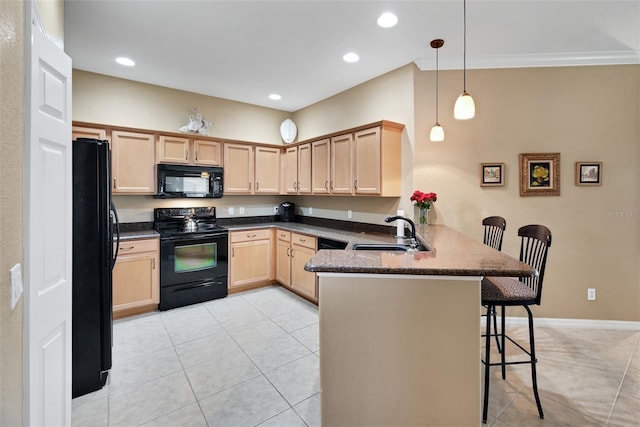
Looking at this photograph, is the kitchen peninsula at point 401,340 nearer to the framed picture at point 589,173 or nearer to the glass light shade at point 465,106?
the glass light shade at point 465,106

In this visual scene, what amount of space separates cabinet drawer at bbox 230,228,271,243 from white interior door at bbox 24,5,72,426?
2.65 m

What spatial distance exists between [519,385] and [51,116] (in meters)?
3.33

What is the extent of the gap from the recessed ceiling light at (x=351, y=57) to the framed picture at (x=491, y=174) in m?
1.83

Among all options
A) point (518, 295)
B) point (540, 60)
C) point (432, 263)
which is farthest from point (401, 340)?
point (540, 60)

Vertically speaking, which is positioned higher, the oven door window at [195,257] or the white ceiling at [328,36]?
the white ceiling at [328,36]

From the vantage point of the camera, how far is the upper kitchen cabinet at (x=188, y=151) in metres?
3.81

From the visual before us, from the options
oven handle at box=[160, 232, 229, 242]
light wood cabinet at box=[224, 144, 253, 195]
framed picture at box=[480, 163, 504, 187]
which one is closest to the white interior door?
Answer: oven handle at box=[160, 232, 229, 242]

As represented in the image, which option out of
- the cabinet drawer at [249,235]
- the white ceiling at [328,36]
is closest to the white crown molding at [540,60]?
the white ceiling at [328,36]

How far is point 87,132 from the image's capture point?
10.8 feet

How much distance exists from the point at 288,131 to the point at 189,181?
1961 millimetres

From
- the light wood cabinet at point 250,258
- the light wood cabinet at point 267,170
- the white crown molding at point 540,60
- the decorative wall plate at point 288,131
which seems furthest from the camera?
the decorative wall plate at point 288,131

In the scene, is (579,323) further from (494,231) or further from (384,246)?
(384,246)

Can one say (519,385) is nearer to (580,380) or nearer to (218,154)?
(580,380)

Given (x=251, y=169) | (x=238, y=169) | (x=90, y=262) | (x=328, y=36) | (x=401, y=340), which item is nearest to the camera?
(x=401, y=340)
